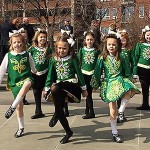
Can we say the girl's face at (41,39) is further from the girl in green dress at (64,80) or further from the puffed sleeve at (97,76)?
the puffed sleeve at (97,76)

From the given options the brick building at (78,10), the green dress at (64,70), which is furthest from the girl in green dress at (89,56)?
the brick building at (78,10)

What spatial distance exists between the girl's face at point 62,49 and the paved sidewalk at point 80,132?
1.27m

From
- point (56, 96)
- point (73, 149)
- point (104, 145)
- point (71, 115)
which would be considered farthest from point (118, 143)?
point (71, 115)

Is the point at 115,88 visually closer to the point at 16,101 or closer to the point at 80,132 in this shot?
the point at 80,132

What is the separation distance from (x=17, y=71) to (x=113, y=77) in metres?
1.46

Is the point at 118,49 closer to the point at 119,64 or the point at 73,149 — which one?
the point at 119,64

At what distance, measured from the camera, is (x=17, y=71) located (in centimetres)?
524

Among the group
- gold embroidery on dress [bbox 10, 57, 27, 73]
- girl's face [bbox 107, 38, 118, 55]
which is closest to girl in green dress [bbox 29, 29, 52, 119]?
gold embroidery on dress [bbox 10, 57, 27, 73]

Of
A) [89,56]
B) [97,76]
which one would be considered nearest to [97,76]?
[97,76]

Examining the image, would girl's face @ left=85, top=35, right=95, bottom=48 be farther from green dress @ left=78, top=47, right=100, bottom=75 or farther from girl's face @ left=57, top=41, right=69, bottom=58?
girl's face @ left=57, top=41, right=69, bottom=58

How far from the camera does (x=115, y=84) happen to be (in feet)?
17.3

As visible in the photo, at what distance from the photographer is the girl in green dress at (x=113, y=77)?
5.21 m

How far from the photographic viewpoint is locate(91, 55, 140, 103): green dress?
17.2 feet

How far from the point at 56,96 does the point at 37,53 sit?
1656 millimetres
